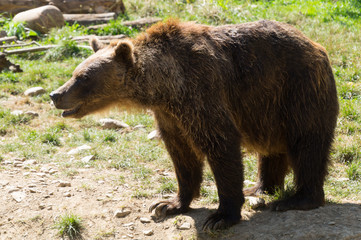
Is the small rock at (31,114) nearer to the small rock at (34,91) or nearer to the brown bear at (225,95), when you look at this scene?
the small rock at (34,91)

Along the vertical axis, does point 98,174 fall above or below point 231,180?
below

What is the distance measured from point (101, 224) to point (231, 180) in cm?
163

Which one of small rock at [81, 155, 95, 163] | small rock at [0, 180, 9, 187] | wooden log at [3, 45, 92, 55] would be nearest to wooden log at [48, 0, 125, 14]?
wooden log at [3, 45, 92, 55]

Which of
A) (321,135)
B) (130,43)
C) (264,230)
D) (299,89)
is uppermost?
(130,43)

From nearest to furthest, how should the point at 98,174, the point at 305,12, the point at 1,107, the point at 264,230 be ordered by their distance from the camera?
the point at 264,230 → the point at 98,174 → the point at 1,107 → the point at 305,12

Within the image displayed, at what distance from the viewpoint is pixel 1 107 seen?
28.7 feet

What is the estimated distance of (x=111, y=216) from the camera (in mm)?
5453

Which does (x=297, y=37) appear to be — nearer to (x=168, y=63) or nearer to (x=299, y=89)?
(x=299, y=89)

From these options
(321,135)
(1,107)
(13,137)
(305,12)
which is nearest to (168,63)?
(321,135)

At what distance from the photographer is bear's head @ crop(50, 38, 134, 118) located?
479cm

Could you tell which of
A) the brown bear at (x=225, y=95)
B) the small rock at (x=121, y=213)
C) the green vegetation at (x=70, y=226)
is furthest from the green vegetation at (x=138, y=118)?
the green vegetation at (x=70, y=226)

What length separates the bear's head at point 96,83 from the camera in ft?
15.7

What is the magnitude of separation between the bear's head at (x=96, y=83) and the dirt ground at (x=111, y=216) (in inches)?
52.6

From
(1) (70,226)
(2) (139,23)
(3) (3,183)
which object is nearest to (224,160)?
(1) (70,226)
